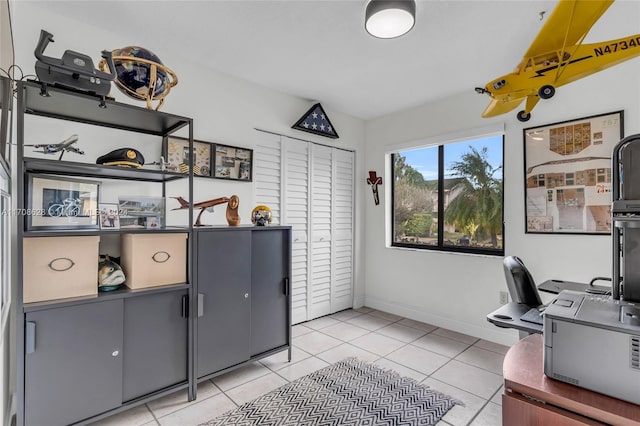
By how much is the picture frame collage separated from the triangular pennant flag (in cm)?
72

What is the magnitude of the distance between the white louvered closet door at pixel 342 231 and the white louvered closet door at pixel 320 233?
78 millimetres

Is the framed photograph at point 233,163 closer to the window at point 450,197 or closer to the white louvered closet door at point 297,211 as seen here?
the white louvered closet door at point 297,211

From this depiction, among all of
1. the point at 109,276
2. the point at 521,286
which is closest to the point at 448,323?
the point at 521,286

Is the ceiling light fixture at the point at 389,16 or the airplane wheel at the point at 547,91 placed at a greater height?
the ceiling light fixture at the point at 389,16

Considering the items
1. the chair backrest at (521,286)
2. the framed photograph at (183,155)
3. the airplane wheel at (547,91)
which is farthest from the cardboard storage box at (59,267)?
the chair backrest at (521,286)

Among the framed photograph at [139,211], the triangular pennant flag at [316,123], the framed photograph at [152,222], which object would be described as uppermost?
the triangular pennant flag at [316,123]

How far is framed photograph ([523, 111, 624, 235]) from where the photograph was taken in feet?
8.29

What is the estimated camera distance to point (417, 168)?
13.0ft

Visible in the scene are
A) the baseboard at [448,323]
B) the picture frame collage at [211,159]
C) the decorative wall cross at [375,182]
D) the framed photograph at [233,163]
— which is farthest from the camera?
the decorative wall cross at [375,182]

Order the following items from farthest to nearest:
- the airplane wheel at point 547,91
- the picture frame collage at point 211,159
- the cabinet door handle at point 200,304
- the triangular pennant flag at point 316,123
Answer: the triangular pennant flag at point 316,123, the picture frame collage at point 211,159, the cabinet door handle at point 200,304, the airplane wheel at point 547,91

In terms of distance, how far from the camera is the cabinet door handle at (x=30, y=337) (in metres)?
1.57

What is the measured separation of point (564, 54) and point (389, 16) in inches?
35.7

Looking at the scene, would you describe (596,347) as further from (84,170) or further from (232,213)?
(84,170)

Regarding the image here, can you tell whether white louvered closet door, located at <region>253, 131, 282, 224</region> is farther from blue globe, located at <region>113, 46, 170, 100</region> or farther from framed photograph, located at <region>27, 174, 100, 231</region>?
framed photograph, located at <region>27, 174, 100, 231</region>
